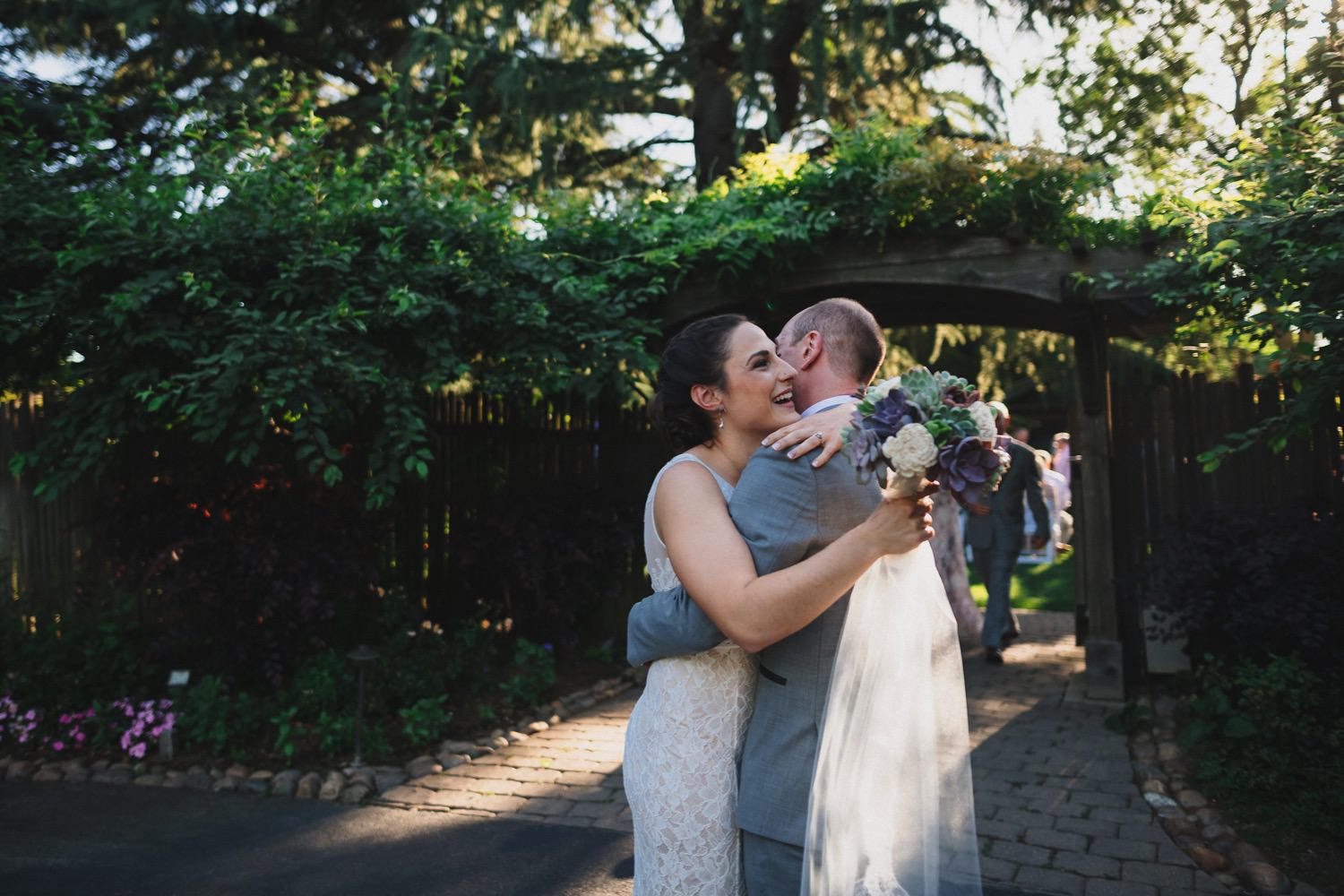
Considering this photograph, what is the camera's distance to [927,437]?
156 cm

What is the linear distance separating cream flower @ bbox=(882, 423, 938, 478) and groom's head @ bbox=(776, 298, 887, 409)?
62 centimetres

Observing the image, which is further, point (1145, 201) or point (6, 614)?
point (6, 614)

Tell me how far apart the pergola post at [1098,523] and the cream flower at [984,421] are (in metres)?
5.59

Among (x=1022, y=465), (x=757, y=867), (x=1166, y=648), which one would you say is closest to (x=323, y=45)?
(x=1022, y=465)

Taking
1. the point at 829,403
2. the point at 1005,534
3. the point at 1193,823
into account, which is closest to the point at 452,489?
the point at 1005,534

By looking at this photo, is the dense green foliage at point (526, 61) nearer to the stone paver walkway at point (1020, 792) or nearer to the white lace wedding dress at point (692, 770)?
the stone paver walkway at point (1020, 792)

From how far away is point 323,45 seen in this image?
1055 centimetres

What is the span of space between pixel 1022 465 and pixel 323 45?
8.32 metres

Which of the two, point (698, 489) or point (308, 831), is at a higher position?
point (698, 489)

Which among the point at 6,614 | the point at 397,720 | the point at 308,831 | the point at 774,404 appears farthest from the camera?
the point at 6,614

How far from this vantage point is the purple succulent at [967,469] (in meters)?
1.58

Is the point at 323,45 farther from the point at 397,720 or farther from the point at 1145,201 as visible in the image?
the point at 1145,201

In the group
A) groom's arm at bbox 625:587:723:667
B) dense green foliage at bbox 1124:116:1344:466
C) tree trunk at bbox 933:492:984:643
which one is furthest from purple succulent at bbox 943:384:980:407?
tree trunk at bbox 933:492:984:643

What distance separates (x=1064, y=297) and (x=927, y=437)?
5.36 m
